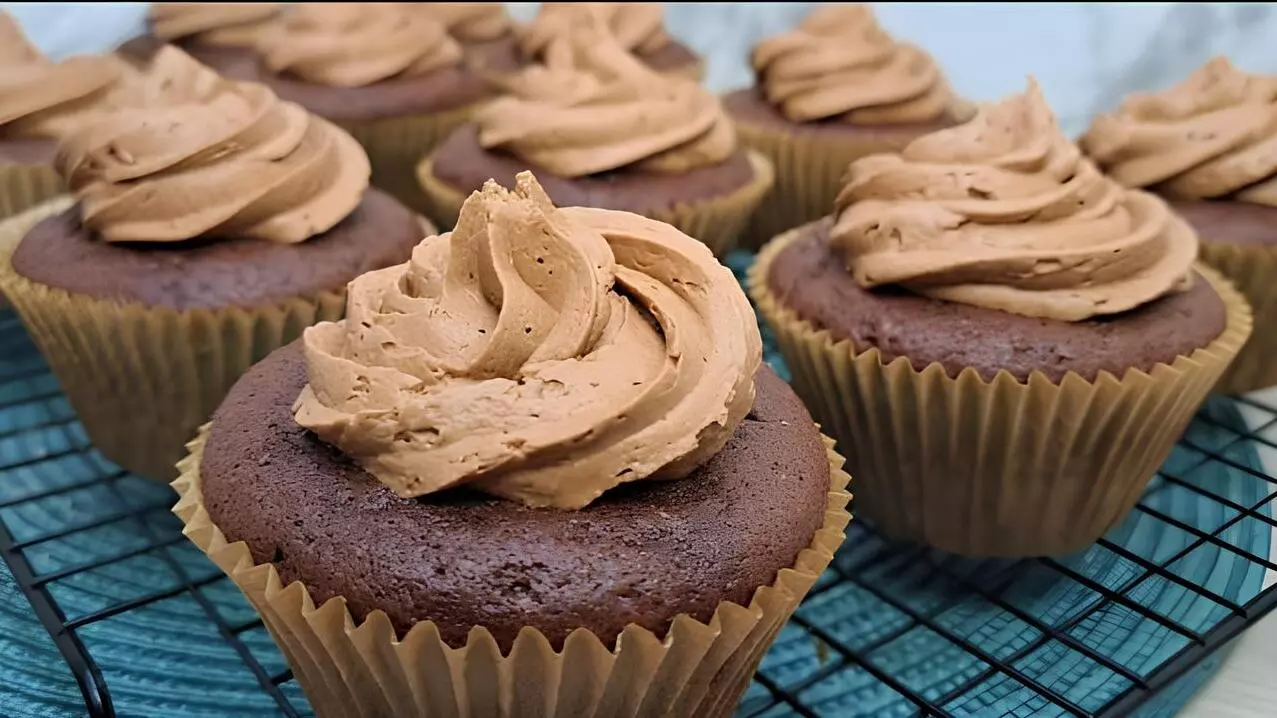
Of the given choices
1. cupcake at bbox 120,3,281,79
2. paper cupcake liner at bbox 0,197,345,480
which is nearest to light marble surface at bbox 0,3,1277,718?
cupcake at bbox 120,3,281,79

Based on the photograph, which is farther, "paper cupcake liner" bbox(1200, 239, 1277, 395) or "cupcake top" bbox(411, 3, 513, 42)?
"cupcake top" bbox(411, 3, 513, 42)

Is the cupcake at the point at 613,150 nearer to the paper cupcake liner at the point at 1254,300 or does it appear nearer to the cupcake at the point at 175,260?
the cupcake at the point at 175,260

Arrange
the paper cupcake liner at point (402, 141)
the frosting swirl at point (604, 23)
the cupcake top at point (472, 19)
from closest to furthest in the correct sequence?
the paper cupcake liner at point (402, 141), the frosting swirl at point (604, 23), the cupcake top at point (472, 19)

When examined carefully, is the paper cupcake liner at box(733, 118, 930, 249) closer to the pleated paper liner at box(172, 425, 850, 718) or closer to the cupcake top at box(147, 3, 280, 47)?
the cupcake top at box(147, 3, 280, 47)

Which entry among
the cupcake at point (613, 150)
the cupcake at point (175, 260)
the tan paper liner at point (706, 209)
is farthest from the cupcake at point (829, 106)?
the cupcake at point (175, 260)

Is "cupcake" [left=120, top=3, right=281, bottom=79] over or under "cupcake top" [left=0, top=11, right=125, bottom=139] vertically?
under

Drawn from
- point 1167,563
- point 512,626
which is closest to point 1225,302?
point 1167,563
